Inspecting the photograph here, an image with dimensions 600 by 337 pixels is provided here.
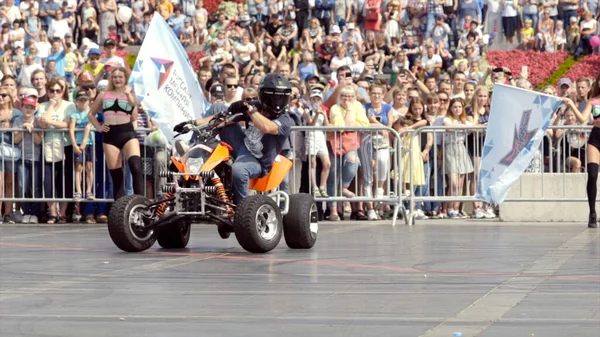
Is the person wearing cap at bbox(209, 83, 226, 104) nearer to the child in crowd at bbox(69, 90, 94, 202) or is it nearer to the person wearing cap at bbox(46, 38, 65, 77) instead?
the child in crowd at bbox(69, 90, 94, 202)

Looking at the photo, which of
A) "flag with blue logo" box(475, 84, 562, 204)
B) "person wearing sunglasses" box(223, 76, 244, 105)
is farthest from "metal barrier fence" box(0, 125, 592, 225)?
"flag with blue logo" box(475, 84, 562, 204)

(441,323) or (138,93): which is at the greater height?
(138,93)

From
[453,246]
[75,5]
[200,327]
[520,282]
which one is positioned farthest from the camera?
→ [75,5]

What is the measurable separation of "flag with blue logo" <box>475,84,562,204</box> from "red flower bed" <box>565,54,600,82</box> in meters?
12.7

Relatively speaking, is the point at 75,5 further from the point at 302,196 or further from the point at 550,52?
the point at 302,196

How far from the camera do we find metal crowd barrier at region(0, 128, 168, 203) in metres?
19.4

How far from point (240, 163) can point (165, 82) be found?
4342mm

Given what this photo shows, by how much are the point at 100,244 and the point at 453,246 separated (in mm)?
3615

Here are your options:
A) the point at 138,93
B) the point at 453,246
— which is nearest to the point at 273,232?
the point at 453,246

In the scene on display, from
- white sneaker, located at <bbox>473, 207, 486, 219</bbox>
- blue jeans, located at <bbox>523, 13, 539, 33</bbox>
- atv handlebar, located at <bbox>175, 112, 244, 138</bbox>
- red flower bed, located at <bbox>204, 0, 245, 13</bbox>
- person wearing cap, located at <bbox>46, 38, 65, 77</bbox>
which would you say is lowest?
white sneaker, located at <bbox>473, 207, 486, 219</bbox>

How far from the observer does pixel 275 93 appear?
1416 centimetres

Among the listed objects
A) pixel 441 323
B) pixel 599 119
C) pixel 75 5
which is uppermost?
pixel 75 5

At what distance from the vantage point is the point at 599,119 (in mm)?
17500

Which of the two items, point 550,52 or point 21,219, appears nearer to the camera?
point 21,219
